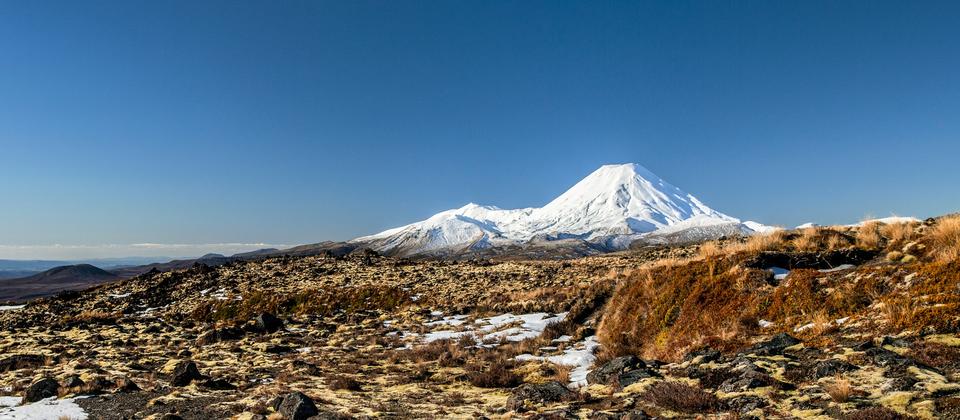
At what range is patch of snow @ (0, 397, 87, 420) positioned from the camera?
35.7 feet

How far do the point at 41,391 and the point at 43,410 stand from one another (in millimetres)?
1670

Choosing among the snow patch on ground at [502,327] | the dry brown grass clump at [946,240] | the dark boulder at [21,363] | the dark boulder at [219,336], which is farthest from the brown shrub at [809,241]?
the dark boulder at [21,363]

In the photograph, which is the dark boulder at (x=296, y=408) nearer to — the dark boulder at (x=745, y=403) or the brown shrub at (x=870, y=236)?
the dark boulder at (x=745, y=403)

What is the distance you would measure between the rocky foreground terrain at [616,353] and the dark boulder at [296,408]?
1.4 inches

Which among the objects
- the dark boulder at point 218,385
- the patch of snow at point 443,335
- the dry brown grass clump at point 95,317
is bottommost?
the dry brown grass clump at point 95,317

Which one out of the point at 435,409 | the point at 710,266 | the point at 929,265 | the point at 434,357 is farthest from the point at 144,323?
the point at 929,265

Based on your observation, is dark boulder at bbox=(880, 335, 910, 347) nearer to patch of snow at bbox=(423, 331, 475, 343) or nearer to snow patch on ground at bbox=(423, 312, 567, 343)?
snow patch on ground at bbox=(423, 312, 567, 343)

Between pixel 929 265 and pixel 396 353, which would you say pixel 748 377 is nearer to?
pixel 929 265

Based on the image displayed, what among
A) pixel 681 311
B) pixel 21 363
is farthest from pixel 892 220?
pixel 21 363

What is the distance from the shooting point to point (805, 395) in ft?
23.7

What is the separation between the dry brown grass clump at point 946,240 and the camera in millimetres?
10734

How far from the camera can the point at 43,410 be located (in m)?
11.4

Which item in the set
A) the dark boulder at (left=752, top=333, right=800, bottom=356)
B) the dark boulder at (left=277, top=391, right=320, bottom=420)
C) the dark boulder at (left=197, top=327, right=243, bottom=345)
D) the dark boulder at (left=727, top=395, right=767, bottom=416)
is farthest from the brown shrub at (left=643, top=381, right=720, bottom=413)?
the dark boulder at (left=197, top=327, right=243, bottom=345)

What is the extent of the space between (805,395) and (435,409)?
665 cm
